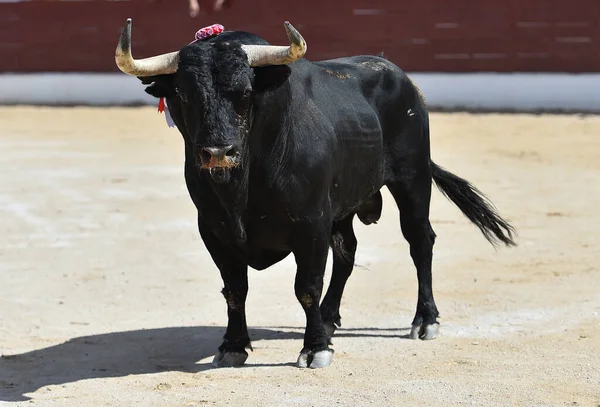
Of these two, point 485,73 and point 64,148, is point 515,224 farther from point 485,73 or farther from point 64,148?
point 485,73

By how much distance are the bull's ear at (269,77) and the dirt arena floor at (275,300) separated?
1077mm

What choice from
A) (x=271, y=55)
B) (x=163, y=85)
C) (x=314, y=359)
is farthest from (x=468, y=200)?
(x=163, y=85)

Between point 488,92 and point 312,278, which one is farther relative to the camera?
point 488,92

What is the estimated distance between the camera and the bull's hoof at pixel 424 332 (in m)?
5.27

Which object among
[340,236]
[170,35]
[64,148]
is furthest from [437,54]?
[340,236]

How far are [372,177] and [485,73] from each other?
28.1 feet

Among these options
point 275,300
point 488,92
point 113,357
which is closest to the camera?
point 113,357

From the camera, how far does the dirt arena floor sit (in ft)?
14.5

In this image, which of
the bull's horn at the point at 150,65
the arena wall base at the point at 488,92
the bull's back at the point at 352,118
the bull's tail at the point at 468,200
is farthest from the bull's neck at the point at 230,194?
the arena wall base at the point at 488,92

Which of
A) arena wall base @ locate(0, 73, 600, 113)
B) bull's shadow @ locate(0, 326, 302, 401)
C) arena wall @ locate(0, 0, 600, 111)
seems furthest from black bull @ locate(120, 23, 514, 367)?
arena wall @ locate(0, 0, 600, 111)

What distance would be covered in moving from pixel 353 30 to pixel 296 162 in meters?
9.84

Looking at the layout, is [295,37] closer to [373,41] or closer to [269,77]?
[269,77]

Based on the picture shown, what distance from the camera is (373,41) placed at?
46.5 feet

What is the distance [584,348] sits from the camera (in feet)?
16.1
